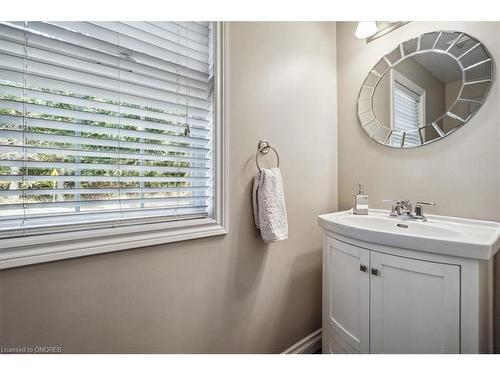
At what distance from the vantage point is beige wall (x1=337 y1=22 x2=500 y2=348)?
1056 millimetres

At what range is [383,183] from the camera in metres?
1.41

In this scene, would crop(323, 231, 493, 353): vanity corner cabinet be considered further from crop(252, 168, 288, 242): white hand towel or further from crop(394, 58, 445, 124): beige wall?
crop(394, 58, 445, 124): beige wall

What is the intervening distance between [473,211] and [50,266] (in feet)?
5.54

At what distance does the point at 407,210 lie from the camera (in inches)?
49.4

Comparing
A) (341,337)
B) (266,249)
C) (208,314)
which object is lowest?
(341,337)

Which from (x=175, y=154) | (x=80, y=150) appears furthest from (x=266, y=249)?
(x=80, y=150)

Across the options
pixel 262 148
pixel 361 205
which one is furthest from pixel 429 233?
pixel 262 148

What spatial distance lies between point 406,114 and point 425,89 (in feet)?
0.47

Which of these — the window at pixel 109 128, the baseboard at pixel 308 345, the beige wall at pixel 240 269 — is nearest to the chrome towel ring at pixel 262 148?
the beige wall at pixel 240 269

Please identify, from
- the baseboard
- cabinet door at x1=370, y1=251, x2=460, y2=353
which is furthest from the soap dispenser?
the baseboard

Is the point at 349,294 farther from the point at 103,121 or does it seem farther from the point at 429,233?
the point at 103,121

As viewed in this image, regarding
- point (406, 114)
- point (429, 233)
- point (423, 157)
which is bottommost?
point (429, 233)

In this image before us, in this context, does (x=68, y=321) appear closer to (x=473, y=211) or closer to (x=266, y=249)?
(x=266, y=249)

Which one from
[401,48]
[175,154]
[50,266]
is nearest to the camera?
[50,266]
